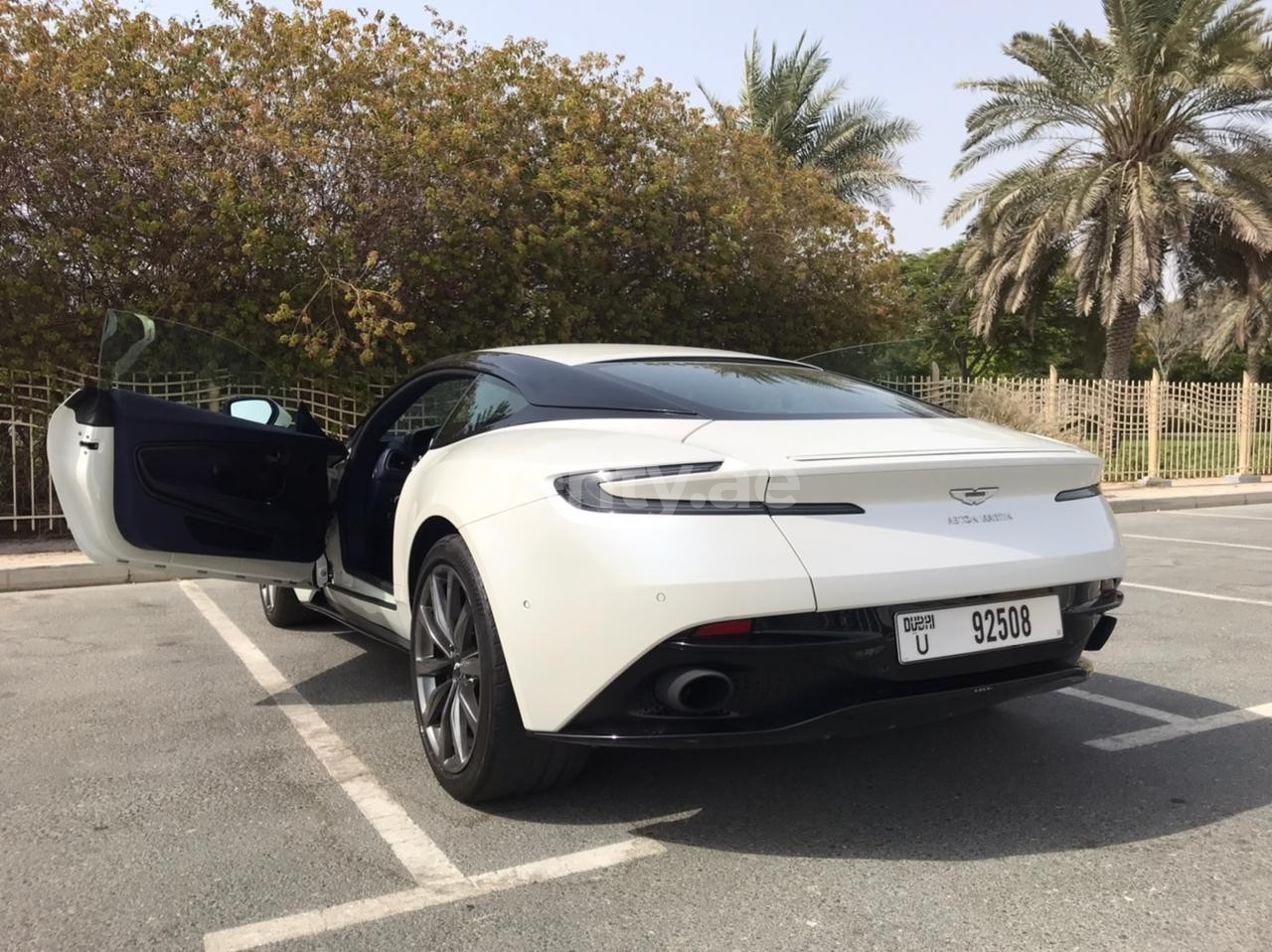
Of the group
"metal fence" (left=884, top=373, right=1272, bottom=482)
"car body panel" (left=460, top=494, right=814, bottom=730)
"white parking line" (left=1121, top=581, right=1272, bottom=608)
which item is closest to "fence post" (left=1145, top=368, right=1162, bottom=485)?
"metal fence" (left=884, top=373, right=1272, bottom=482)

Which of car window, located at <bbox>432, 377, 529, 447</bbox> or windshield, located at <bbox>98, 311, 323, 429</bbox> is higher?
windshield, located at <bbox>98, 311, 323, 429</bbox>

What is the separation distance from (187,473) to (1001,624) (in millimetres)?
2928

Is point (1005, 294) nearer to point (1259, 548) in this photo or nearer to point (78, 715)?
point (1259, 548)

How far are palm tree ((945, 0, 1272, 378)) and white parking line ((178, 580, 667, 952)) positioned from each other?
59.1ft

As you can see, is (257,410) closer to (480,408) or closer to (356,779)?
(480,408)

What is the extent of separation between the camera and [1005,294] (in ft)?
72.5

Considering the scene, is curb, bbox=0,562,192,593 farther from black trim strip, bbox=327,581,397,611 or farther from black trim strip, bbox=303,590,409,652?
black trim strip, bbox=327,581,397,611

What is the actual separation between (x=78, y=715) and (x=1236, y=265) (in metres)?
21.5

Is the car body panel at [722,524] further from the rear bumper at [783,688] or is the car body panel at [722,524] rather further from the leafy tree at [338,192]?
the leafy tree at [338,192]

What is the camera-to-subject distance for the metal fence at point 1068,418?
9.70 metres

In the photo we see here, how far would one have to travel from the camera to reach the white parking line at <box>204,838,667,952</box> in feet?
7.60

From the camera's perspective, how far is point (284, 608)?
5.59 meters

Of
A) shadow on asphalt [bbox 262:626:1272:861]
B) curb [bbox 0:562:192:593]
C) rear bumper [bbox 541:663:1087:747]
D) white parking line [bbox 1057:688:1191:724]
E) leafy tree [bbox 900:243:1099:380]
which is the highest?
leafy tree [bbox 900:243:1099:380]

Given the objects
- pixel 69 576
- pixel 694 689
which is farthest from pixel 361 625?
pixel 69 576
